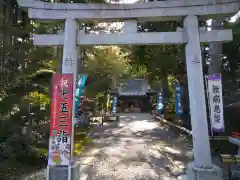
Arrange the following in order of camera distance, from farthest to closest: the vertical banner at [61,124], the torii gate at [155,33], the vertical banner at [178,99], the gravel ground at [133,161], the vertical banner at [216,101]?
the vertical banner at [178,99] < the gravel ground at [133,161] < the vertical banner at [216,101] < the torii gate at [155,33] < the vertical banner at [61,124]

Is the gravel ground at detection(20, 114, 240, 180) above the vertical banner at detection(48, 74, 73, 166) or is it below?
below

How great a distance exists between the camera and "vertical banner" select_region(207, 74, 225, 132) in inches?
240

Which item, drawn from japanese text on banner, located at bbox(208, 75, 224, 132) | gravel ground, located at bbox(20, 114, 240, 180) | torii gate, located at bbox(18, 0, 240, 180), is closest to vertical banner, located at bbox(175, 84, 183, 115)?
gravel ground, located at bbox(20, 114, 240, 180)

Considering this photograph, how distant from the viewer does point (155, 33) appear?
6.02 m

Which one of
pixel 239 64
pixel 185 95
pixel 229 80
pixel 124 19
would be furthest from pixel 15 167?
pixel 239 64

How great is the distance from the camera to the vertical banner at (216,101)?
6090 millimetres

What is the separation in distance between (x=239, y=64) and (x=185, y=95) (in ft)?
16.2

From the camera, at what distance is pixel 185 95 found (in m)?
15.5

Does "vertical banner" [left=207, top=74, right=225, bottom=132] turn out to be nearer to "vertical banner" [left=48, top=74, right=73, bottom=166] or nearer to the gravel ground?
the gravel ground

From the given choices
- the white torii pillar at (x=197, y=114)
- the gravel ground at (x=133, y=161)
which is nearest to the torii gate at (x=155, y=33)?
the white torii pillar at (x=197, y=114)

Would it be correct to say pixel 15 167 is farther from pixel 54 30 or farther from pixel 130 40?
pixel 54 30

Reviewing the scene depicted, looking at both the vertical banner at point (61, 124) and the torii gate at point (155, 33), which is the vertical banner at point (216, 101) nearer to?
the torii gate at point (155, 33)

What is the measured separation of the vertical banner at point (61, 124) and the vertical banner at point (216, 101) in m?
3.33

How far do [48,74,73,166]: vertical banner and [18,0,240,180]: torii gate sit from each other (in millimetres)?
525
